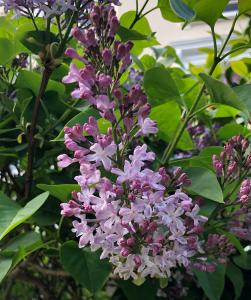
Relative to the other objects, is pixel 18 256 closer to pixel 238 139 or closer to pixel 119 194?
pixel 119 194

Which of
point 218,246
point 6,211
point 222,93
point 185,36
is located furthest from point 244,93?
point 185,36

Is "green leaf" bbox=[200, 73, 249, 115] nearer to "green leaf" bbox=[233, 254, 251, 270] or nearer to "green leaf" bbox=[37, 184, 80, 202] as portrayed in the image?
"green leaf" bbox=[37, 184, 80, 202]

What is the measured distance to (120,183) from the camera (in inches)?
17.3

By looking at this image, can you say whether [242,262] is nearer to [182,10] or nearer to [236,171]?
[236,171]

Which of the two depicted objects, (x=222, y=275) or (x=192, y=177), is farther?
(x=222, y=275)

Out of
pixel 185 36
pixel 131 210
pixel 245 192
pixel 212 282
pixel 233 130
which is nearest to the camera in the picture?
pixel 131 210

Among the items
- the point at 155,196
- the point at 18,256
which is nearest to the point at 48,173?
the point at 18,256

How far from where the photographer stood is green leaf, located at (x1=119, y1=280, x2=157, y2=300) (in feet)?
2.15

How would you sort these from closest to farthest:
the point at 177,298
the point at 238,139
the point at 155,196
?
1. the point at 155,196
2. the point at 238,139
3. the point at 177,298

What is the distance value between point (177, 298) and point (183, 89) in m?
0.35

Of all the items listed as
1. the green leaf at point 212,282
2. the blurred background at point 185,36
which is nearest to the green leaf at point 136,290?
the green leaf at point 212,282

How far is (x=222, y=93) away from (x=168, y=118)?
16cm

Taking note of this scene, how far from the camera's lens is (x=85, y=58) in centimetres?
48

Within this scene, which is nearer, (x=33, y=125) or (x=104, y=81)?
(x=104, y=81)
